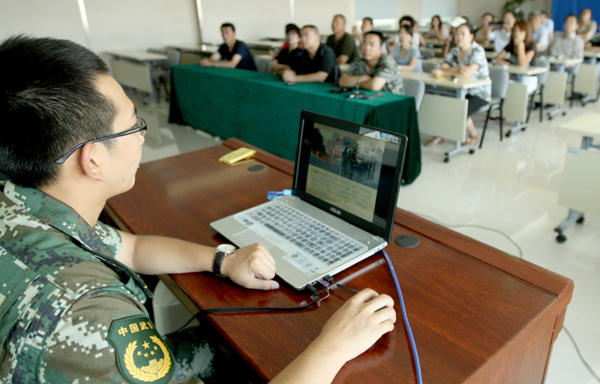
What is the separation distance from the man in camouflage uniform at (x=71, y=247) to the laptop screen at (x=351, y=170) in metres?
0.25

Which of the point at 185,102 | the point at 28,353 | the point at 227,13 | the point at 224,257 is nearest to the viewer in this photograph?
the point at 28,353

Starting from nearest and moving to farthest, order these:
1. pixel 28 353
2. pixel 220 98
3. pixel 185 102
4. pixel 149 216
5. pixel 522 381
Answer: pixel 28 353 < pixel 522 381 < pixel 149 216 < pixel 220 98 < pixel 185 102

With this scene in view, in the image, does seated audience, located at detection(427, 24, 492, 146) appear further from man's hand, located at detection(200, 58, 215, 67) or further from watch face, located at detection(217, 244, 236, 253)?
watch face, located at detection(217, 244, 236, 253)

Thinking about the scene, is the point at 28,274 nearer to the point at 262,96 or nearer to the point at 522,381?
the point at 522,381

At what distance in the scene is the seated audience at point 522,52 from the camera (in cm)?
432

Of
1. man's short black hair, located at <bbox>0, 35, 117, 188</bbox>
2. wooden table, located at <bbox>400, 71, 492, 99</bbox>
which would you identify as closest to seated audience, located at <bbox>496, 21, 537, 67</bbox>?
wooden table, located at <bbox>400, 71, 492, 99</bbox>

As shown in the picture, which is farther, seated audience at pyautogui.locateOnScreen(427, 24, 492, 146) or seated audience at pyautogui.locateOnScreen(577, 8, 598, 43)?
seated audience at pyautogui.locateOnScreen(577, 8, 598, 43)

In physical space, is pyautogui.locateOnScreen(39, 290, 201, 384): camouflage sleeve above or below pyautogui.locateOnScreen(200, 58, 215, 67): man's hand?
above

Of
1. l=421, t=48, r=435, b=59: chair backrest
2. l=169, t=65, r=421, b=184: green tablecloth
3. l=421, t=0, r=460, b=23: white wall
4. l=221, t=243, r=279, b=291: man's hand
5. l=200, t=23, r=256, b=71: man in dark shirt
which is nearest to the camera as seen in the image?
l=221, t=243, r=279, b=291: man's hand

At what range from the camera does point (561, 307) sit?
74cm

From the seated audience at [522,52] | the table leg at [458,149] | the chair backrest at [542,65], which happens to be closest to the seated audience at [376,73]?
the table leg at [458,149]

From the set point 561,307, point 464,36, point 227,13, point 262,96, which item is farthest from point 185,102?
point 561,307

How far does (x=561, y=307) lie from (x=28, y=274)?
86 cm

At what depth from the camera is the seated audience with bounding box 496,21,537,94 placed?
170 inches
